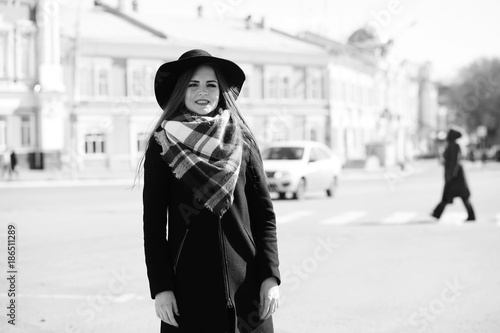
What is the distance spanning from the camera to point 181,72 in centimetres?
358

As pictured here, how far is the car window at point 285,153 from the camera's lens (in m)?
23.5

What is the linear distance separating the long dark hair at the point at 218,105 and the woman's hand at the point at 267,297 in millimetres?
619

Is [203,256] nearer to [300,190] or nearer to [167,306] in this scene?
[167,306]

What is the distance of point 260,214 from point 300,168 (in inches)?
753

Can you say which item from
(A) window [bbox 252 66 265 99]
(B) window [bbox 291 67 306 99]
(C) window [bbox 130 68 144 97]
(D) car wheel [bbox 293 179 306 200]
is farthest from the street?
(B) window [bbox 291 67 306 99]

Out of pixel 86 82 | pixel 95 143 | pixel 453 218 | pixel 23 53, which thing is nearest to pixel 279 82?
pixel 86 82

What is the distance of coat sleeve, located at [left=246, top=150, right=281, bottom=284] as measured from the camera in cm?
350

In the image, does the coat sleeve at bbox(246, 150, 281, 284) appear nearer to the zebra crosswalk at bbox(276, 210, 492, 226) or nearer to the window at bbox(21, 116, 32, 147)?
the zebra crosswalk at bbox(276, 210, 492, 226)

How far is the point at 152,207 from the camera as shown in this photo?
11.1 ft

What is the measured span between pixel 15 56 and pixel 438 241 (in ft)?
121

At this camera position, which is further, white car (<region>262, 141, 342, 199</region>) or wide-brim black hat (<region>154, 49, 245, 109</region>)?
white car (<region>262, 141, 342, 199</region>)

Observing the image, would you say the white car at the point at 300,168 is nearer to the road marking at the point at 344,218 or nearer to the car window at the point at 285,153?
the car window at the point at 285,153

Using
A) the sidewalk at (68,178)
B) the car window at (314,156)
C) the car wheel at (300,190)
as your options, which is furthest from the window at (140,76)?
the car wheel at (300,190)

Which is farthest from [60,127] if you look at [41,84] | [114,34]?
[114,34]
